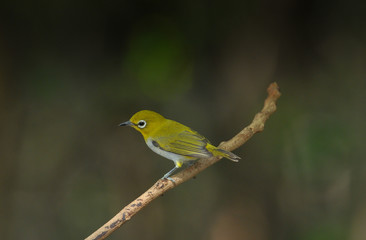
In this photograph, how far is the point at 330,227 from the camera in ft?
9.41

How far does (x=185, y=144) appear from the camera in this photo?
1831mm

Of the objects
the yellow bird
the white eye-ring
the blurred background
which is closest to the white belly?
the yellow bird

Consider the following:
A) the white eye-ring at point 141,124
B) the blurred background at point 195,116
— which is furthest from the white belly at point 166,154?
the blurred background at point 195,116

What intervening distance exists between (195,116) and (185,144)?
3.37 ft

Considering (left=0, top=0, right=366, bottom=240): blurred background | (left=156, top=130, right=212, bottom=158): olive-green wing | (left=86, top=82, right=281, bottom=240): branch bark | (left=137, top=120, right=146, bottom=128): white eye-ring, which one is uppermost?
(left=0, top=0, right=366, bottom=240): blurred background

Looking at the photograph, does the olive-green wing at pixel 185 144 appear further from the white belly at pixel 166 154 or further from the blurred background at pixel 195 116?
the blurred background at pixel 195 116

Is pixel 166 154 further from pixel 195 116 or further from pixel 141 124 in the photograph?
pixel 195 116

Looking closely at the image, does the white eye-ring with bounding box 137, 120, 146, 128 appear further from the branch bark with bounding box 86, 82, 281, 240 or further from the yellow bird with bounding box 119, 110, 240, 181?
the branch bark with bounding box 86, 82, 281, 240

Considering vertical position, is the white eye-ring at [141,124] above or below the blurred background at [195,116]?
below

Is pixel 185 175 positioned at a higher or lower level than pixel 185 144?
lower

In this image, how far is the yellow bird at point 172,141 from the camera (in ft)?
5.70

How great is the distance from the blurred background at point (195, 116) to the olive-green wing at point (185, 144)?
803mm

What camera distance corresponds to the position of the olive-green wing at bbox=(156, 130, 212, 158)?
5.77 feet

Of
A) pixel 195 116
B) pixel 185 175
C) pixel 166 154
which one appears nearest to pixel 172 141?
pixel 166 154
